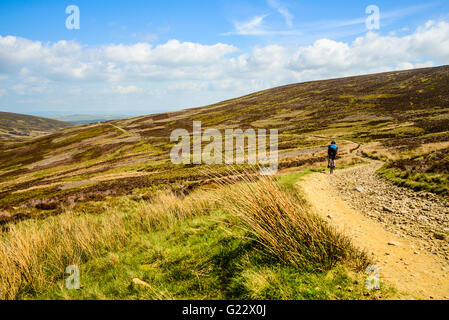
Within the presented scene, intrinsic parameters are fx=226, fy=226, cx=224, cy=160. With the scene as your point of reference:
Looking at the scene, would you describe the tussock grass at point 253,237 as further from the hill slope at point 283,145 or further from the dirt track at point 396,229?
the hill slope at point 283,145

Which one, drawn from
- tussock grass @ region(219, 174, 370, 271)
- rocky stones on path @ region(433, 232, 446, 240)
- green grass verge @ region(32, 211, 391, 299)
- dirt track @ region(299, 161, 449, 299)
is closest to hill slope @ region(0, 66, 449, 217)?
dirt track @ region(299, 161, 449, 299)

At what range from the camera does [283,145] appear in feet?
155

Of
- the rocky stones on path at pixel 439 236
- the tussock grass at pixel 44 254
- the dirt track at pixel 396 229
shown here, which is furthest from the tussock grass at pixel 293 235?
the tussock grass at pixel 44 254

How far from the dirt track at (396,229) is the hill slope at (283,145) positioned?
1.96 m

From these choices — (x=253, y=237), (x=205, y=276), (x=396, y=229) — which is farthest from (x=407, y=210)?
(x=205, y=276)

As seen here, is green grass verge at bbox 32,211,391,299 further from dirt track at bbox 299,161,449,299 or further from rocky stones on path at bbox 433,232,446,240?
rocky stones on path at bbox 433,232,446,240

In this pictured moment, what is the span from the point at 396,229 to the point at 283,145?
41826mm

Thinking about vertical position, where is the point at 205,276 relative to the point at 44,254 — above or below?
above

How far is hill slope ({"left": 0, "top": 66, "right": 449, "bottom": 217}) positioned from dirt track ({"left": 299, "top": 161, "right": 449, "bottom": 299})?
1.96m

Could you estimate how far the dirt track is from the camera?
3797 mm

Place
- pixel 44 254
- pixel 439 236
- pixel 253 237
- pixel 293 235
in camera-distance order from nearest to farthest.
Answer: pixel 293 235 → pixel 253 237 → pixel 439 236 → pixel 44 254

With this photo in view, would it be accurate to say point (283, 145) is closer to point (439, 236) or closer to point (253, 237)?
point (439, 236)

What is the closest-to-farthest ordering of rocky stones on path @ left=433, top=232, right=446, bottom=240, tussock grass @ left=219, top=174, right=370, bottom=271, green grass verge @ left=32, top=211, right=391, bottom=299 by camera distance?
green grass verge @ left=32, top=211, right=391, bottom=299 < tussock grass @ left=219, top=174, right=370, bottom=271 < rocky stones on path @ left=433, top=232, right=446, bottom=240

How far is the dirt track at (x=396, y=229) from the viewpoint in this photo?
3.80 metres
